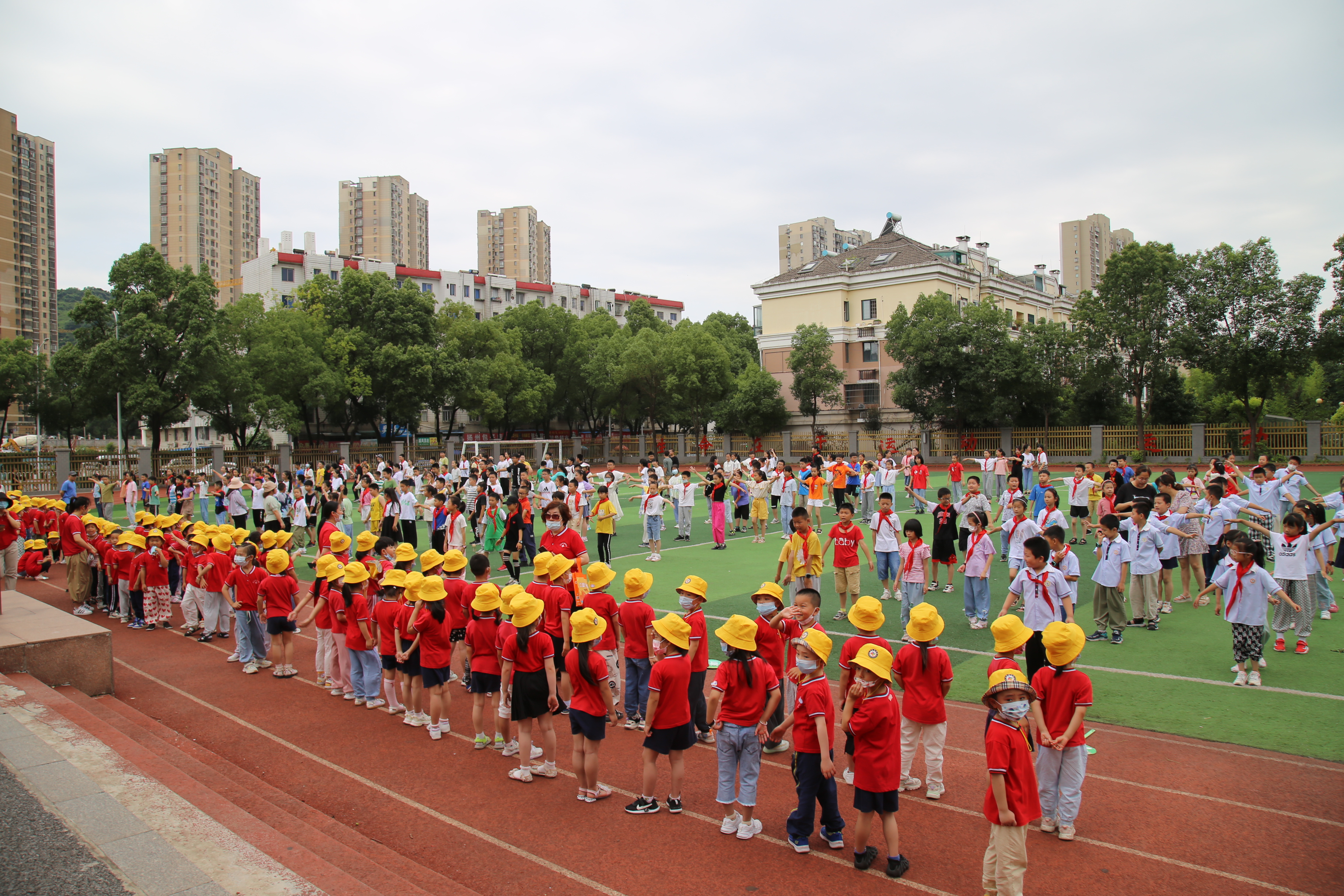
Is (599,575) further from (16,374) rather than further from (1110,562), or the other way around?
(16,374)

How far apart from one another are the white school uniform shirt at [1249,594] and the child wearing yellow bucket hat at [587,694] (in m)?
6.68

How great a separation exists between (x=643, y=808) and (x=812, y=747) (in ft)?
5.15

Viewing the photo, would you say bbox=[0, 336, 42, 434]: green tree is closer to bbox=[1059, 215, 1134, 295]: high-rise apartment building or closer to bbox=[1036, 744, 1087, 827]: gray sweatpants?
bbox=[1036, 744, 1087, 827]: gray sweatpants

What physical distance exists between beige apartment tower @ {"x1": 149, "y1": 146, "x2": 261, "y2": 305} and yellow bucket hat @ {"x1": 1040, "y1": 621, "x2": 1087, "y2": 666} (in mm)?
125968

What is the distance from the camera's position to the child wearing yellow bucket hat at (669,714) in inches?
221

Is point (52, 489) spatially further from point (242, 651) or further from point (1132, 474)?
point (1132, 474)

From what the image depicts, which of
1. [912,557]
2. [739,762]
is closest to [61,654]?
[739,762]

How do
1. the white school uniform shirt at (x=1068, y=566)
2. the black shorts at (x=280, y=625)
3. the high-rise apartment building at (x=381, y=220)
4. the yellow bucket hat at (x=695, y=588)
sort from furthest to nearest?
1. the high-rise apartment building at (x=381, y=220)
2. the black shorts at (x=280, y=625)
3. the white school uniform shirt at (x=1068, y=566)
4. the yellow bucket hat at (x=695, y=588)

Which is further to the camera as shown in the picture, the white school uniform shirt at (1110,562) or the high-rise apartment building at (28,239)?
the high-rise apartment building at (28,239)

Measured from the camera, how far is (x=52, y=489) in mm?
32625

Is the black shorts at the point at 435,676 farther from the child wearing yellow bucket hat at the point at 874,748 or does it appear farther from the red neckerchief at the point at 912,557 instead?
the red neckerchief at the point at 912,557

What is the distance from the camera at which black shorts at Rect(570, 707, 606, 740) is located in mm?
6016

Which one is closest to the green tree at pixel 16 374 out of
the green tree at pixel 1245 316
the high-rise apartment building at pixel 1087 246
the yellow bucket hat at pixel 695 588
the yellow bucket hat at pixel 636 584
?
the yellow bucket hat at pixel 636 584

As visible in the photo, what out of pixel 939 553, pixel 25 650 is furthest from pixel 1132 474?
pixel 25 650
